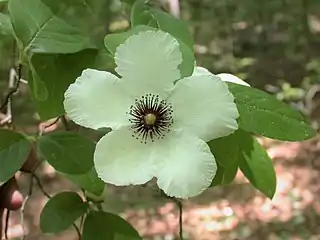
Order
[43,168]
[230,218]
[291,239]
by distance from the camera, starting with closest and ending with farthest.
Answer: [291,239]
[230,218]
[43,168]

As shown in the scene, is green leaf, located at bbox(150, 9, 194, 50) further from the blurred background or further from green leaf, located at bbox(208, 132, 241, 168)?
the blurred background

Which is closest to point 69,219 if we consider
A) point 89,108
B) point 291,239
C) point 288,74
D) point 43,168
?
point 89,108

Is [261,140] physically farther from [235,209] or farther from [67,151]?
[67,151]

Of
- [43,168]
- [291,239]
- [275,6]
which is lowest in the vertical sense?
[43,168]

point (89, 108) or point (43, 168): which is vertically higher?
point (89, 108)

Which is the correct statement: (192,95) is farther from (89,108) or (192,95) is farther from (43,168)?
(43,168)

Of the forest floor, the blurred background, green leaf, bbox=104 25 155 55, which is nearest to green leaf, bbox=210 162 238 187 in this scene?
green leaf, bbox=104 25 155 55

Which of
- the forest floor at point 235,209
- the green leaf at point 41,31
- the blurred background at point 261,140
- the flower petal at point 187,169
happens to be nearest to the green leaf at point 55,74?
the green leaf at point 41,31
